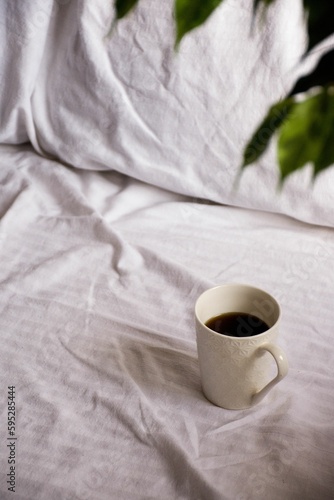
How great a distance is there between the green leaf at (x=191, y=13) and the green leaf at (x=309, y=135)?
0.16 ft

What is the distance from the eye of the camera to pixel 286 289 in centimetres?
65

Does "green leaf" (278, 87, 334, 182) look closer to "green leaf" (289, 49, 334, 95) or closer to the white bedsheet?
"green leaf" (289, 49, 334, 95)

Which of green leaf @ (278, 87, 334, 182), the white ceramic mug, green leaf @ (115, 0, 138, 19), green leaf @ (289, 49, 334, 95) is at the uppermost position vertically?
green leaf @ (115, 0, 138, 19)

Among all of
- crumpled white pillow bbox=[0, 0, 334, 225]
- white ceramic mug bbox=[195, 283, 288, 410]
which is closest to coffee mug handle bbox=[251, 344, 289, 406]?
white ceramic mug bbox=[195, 283, 288, 410]

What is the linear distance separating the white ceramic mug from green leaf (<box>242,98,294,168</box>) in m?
0.28

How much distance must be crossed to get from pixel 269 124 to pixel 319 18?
3 cm

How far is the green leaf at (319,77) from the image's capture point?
0.64 ft

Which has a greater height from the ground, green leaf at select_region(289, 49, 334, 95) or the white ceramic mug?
green leaf at select_region(289, 49, 334, 95)

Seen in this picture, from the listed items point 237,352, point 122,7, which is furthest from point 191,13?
point 237,352

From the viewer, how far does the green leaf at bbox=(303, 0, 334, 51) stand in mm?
199

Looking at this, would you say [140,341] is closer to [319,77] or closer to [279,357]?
[279,357]

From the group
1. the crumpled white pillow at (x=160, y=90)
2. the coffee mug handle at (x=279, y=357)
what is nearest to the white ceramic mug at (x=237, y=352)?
the coffee mug handle at (x=279, y=357)

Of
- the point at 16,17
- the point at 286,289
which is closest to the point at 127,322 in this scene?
the point at 286,289

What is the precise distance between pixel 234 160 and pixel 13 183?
0.85 ft
